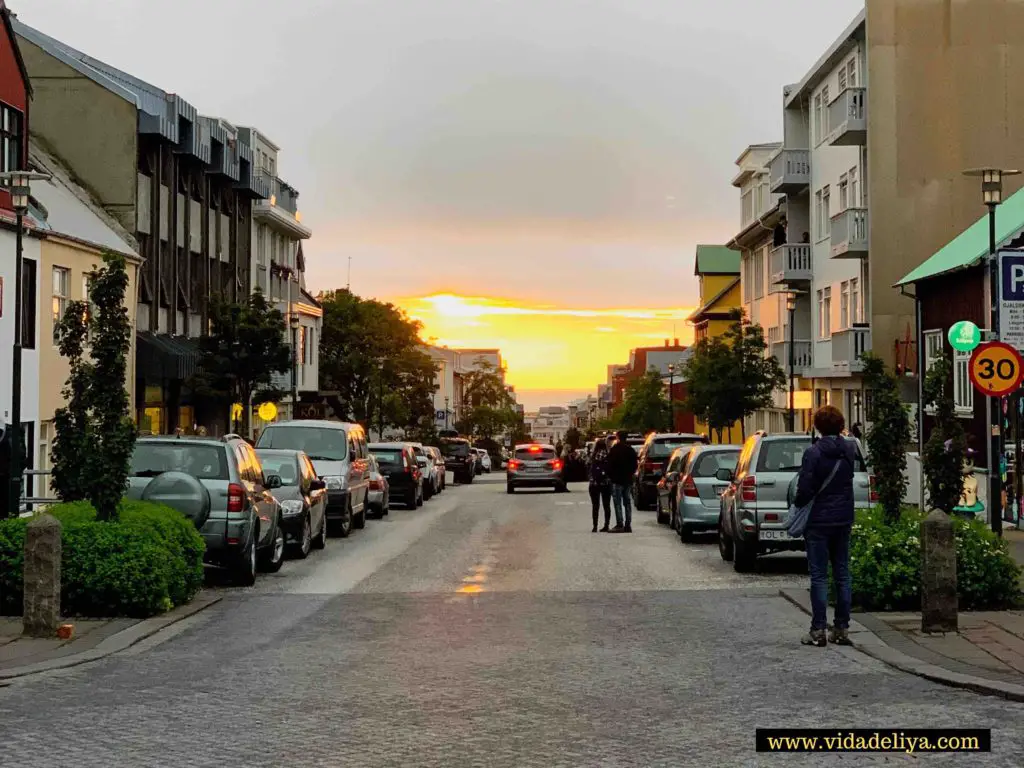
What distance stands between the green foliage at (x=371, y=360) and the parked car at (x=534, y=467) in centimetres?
2732

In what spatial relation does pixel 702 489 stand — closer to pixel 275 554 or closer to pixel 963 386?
pixel 275 554

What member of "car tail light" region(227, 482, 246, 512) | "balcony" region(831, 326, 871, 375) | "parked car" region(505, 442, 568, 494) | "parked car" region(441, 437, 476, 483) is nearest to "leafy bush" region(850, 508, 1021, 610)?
"car tail light" region(227, 482, 246, 512)

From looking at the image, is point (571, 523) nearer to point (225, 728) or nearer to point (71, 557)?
point (71, 557)

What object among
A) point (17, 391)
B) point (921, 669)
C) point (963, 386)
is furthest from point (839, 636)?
point (963, 386)

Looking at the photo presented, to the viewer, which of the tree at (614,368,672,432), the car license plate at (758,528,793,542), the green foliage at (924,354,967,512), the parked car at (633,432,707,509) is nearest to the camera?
the green foliage at (924,354,967,512)

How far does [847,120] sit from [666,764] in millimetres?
36737

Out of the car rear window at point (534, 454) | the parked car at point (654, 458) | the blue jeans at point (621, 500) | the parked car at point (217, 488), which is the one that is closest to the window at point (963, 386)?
the parked car at point (654, 458)

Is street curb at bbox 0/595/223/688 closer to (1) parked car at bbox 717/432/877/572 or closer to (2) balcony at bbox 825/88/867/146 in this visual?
(1) parked car at bbox 717/432/877/572

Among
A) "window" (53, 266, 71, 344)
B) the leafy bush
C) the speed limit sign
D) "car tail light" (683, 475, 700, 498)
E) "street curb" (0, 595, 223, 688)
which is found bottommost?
"street curb" (0, 595, 223, 688)

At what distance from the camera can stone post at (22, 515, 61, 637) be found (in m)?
Result: 12.0

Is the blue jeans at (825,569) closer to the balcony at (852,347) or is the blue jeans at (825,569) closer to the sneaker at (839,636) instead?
the sneaker at (839,636)

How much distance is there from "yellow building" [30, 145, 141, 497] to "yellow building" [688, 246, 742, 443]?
45.3 meters

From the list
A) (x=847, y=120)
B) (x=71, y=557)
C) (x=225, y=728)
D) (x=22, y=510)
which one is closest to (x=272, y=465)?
(x=71, y=557)

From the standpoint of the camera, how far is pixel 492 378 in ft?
447
